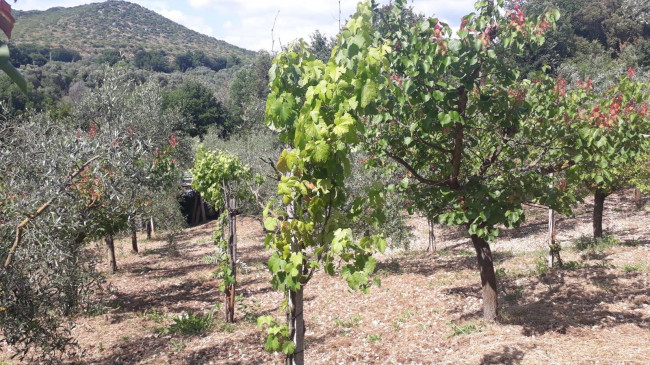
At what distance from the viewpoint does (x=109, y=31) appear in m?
120

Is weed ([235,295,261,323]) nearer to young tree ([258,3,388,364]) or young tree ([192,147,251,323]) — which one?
young tree ([192,147,251,323])

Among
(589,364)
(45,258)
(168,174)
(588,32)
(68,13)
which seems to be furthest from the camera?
(68,13)

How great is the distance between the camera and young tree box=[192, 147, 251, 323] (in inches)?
385

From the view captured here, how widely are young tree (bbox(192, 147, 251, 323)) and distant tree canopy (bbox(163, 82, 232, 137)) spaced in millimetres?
38179

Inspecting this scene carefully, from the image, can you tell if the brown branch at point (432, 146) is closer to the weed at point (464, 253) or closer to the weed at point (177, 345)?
the weed at point (177, 345)

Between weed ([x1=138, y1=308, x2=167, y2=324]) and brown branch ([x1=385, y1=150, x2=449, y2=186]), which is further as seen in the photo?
weed ([x1=138, y1=308, x2=167, y2=324])

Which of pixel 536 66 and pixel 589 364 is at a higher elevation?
pixel 536 66

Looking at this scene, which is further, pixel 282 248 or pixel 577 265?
pixel 577 265

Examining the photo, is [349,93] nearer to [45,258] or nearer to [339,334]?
[45,258]

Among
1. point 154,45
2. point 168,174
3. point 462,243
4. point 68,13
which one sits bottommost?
point 462,243

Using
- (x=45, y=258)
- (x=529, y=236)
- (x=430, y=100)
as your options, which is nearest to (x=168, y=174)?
(x=45, y=258)

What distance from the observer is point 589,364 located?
5898 mm

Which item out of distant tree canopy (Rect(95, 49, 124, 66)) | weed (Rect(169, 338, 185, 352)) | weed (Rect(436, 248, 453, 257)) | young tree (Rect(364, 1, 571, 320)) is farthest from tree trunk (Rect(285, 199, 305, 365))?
distant tree canopy (Rect(95, 49, 124, 66))

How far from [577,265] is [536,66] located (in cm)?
4187
